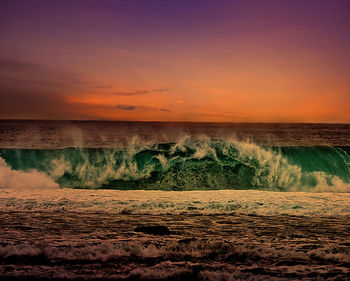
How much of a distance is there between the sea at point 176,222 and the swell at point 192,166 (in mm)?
51

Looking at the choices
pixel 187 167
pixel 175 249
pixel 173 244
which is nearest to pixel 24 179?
pixel 187 167

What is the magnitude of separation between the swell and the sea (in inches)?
2.0

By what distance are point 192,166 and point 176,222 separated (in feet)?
21.1

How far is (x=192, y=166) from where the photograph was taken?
455 inches

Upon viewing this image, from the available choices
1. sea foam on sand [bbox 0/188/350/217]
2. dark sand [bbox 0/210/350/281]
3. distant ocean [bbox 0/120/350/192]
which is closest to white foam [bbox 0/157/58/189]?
distant ocean [bbox 0/120/350/192]

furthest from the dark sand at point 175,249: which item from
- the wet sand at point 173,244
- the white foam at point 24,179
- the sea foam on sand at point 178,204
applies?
the white foam at point 24,179

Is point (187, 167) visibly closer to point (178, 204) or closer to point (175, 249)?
point (178, 204)

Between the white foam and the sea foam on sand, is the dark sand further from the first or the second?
the white foam

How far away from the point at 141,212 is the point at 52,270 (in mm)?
2919

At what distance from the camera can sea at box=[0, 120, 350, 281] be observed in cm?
319

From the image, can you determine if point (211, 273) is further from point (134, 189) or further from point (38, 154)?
point (38, 154)

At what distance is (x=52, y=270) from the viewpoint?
3.10 m

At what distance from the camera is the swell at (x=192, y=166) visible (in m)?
10.5

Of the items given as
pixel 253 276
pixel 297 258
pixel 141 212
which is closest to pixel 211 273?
pixel 253 276
